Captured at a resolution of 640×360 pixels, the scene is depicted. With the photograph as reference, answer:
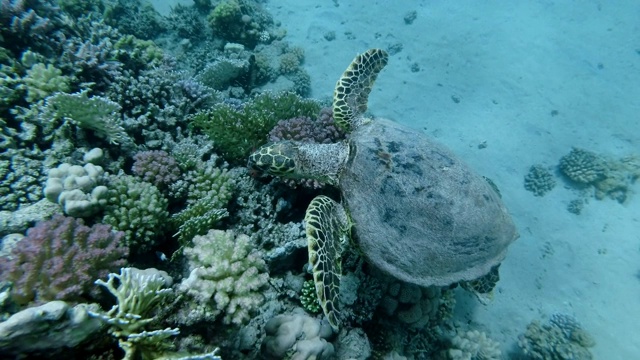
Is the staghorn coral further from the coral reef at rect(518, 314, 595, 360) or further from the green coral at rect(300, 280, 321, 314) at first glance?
the coral reef at rect(518, 314, 595, 360)

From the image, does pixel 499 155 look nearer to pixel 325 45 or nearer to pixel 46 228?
pixel 325 45

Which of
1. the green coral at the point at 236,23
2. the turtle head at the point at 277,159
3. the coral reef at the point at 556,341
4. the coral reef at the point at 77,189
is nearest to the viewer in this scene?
the coral reef at the point at 77,189

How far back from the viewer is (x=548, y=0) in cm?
1357

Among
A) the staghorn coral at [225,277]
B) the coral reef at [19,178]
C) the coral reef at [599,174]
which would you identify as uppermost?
the coral reef at [19,178]

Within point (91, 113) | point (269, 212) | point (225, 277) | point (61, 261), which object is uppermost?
point (91, 113)

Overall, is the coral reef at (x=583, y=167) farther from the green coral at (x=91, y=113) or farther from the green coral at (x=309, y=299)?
the green coral at (x=91, y=113)

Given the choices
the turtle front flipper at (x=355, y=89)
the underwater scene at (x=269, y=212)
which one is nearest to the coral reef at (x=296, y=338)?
the underwater scene at (x=269, y=212)

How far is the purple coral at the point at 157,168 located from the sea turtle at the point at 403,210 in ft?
3.10

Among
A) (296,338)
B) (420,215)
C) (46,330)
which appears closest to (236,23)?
(420,215)

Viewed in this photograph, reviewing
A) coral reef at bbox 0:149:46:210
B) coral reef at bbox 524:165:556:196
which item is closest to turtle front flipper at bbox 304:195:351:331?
coral reef at bbox 0:149:46:210

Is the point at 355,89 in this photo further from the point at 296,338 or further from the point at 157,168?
the point at 296,338

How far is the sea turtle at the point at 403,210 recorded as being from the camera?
141 inches

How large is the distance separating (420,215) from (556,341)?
4439 millimetres

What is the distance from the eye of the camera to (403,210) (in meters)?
3.61
